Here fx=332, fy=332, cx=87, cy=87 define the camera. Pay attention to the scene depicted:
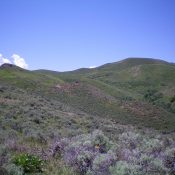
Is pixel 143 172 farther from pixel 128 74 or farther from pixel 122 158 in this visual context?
pixel 128 74

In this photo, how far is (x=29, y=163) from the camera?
23.5 feet

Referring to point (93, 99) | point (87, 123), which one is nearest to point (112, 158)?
point (87, 123)

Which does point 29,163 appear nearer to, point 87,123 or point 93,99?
point 87,123

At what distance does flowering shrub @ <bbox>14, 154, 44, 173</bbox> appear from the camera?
23.2 ft

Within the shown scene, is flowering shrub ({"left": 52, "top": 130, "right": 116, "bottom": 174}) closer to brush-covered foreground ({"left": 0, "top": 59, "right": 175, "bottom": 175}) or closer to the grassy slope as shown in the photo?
brush-covered foreground ({"left": 0, "top": 59, "right": 175, "bottom": 175})

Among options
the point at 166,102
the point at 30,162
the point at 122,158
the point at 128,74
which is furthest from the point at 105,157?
the point at 128,74

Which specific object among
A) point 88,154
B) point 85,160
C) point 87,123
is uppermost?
point 88,154

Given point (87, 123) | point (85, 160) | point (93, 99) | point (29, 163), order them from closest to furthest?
point (29, 163), point (85, 160), point (87, 123), point (93, 99)

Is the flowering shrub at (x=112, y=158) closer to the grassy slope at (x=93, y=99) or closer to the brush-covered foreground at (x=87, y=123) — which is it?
the brush-covered foreground at (x=87, y=123)

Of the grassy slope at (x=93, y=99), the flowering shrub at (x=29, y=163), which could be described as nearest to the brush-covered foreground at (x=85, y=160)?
the flowering shrub at (x=29, y=163)

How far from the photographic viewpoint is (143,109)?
57938mm

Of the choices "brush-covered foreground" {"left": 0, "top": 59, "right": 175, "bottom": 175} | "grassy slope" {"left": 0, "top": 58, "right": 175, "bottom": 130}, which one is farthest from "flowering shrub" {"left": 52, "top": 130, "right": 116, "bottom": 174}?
"grassy slope" {"left": 0, "top": 58, "right": 175, "bottom": 130}

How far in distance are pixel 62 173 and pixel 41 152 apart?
1694 mm

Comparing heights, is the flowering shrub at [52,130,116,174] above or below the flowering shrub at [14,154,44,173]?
above
